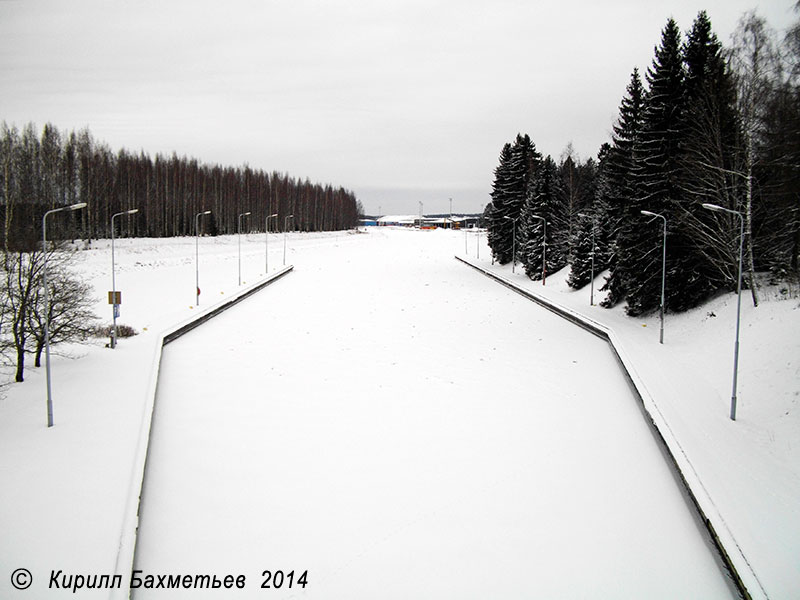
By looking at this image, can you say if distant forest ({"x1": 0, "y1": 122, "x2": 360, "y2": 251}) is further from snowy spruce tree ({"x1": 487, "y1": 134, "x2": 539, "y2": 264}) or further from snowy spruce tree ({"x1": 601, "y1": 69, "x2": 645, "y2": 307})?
snowy spruce tree ({"x1": 487, "y1": 134, "x2": 539, "y2": 264})

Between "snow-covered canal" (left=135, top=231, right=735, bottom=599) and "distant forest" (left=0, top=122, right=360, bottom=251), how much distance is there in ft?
81.9

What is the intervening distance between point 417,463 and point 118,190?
237ft

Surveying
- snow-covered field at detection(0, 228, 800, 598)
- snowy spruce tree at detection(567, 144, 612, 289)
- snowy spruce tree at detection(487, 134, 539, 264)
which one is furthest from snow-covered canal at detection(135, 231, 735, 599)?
snowy spruce tree at detection(487, 134, 539, 264)

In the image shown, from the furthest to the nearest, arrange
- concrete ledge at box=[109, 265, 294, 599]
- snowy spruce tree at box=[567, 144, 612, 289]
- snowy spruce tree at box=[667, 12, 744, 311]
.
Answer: snowy spruce tree at box=[567, 144, 612, 289] < snowy spruce tree at box=[667, 12, 744, 311] < concrete ledge at box=[109, 265, 294, 599]

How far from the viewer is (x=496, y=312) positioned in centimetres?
3591

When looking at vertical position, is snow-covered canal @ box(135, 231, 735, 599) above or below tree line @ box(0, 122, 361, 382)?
below

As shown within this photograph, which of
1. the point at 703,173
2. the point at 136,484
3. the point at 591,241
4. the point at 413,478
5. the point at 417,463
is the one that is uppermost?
the point at 703,173

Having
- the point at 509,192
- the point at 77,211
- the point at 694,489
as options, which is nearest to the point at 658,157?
the point at 694,489

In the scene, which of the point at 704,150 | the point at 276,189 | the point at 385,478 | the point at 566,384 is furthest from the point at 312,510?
the point at 276,189

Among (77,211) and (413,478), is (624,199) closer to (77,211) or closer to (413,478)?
(413,478)

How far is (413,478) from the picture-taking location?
46.0ft

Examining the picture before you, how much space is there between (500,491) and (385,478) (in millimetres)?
3007

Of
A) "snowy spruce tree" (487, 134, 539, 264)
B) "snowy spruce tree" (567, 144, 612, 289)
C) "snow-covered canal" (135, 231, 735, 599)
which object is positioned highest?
"snowy spruce tree" (487, 134, 539, 264)

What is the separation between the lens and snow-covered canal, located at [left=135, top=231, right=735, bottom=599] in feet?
35.2
